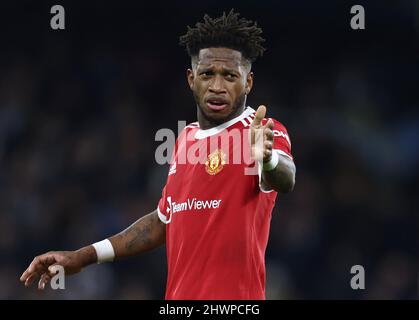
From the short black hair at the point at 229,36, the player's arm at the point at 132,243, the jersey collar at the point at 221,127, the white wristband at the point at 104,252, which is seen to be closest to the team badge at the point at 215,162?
the jersey collar at the point at 221,127

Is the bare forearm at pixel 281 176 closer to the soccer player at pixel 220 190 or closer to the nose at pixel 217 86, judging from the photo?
the soccer player at pixel 220 190

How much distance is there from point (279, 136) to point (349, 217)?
20.7 feet

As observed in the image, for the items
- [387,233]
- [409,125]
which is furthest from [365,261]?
[409,125]

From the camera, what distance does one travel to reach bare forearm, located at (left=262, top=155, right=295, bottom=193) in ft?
14.5

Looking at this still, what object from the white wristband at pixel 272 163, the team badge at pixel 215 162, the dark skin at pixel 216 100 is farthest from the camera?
the team badge at pixel 215 162

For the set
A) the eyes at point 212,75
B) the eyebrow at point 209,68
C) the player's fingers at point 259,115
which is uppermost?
the eyebrow at point 209,68

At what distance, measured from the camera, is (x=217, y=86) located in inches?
187

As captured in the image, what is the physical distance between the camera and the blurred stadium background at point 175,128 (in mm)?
10391

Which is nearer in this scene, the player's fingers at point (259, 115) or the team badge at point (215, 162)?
the player's fingers at point (259, 115)

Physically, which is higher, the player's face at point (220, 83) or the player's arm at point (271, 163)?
the player's face at point (220, 83)

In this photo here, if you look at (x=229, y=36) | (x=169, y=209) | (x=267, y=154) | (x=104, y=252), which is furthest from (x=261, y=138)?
(x=104, y=252)

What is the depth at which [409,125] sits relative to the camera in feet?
38.4

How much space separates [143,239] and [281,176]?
4.01 feet
